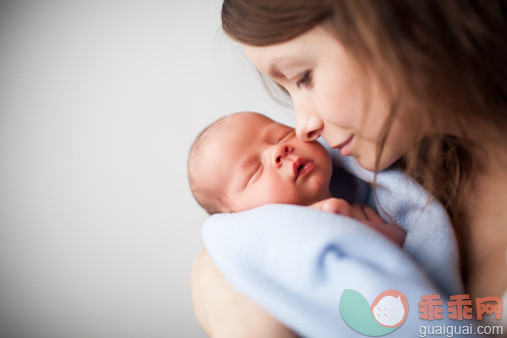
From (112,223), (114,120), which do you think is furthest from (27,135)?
(112,223)

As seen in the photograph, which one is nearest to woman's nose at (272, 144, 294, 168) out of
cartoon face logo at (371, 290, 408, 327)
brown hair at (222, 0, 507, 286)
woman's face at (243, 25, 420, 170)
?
woman's face at (243, 25, 420, 170)

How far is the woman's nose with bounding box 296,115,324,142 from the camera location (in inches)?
33.2

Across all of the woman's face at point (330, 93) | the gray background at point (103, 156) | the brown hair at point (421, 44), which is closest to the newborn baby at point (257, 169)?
the woman's face at point (330, 93)

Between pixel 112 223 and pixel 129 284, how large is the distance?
0.79 ft

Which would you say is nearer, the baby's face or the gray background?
the baby's face

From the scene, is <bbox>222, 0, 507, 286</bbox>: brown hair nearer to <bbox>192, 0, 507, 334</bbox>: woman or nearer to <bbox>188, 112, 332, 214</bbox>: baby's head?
<bbox>192, 0, 507, 334</bbox>: woman

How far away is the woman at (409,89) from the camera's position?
0.66 metres

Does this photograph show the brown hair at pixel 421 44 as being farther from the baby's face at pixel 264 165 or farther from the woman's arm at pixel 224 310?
the woman's arm at pixel 224 310

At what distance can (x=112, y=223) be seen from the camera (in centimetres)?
149

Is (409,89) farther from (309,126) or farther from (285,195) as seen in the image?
(285,195)

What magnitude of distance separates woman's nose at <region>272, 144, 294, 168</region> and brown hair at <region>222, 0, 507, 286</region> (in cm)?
27

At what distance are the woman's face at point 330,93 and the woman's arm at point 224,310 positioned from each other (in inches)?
15.4

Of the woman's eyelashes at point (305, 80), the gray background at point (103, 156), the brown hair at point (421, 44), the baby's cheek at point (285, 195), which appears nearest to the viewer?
the brown hair at point (421, 44)

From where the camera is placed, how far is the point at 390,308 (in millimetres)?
679
